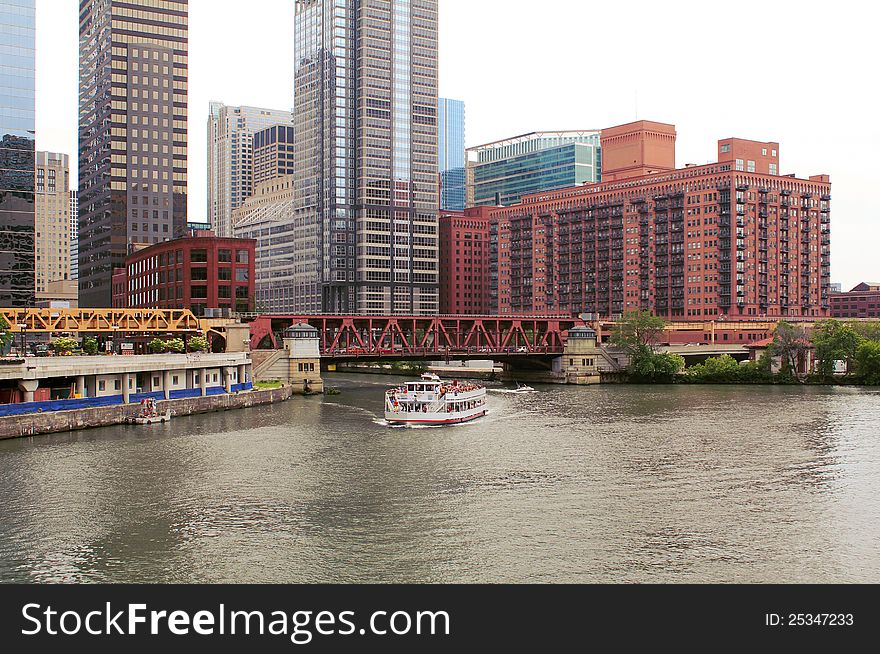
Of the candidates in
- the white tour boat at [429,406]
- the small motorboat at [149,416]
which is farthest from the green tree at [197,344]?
the white tour boat at [429,406]

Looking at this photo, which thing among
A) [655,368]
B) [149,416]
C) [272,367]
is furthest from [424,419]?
[655,368]

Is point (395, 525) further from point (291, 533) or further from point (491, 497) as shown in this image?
point (491, 497)

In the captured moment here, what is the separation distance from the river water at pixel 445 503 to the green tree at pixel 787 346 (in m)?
72.0

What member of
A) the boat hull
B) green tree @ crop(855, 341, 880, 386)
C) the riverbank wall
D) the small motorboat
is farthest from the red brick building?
green tree @ crop(855, 341, 880, 386)

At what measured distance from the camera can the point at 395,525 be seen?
2117 inches

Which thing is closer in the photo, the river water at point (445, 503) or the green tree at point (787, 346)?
the river water at point (445, 503)

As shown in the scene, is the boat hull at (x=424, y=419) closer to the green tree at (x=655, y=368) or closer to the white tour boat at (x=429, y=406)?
the white tour boat at (x=429, y=406)

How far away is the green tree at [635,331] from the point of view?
18275cm

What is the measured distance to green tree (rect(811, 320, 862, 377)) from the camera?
168 metres

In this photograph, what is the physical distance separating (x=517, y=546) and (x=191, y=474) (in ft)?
97.4

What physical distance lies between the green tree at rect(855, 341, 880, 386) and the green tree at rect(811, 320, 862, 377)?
10.2ft

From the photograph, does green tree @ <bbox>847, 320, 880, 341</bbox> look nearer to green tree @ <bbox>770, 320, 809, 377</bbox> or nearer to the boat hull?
green tree @ <bbox>770, 320, 809, 377</bbox>

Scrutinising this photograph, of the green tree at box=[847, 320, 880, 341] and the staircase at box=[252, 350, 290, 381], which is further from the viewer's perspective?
the green tree at box=[847, 320, 880, 341]

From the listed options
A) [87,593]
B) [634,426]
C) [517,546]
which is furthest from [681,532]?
[634,426]
